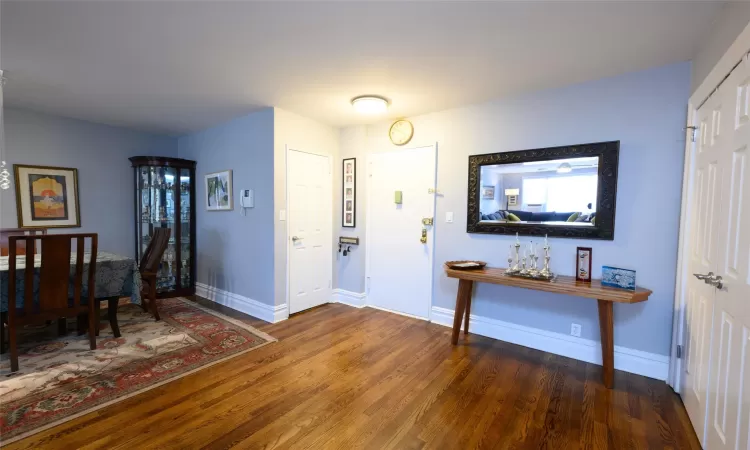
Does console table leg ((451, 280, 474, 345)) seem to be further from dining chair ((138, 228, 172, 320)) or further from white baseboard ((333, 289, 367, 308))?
dining chair ((138, 228, 172, 320))

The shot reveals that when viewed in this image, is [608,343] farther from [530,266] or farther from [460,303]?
[460,303]

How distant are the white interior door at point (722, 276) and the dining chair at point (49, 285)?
150 inches

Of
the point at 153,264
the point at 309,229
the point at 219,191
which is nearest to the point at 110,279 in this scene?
the point at 153,264

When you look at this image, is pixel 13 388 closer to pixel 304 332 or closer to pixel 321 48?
pixel 304 332

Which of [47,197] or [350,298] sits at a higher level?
[47,197]

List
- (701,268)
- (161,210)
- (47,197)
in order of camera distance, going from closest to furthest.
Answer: (701,268) < (47,197) < (161,210)

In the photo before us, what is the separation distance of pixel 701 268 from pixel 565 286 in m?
0.73

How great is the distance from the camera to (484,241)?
10.2 ft

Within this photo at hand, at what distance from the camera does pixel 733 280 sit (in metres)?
1.41

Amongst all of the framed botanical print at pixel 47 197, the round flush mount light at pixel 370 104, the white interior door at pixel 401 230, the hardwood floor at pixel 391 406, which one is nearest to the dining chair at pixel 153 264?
the framed botanical print at pixel 47 197

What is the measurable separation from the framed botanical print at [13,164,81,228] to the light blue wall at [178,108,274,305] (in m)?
1.34

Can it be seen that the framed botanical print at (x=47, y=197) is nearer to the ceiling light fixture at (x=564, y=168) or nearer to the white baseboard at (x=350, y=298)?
the white baseboard at (x=350, y=298)

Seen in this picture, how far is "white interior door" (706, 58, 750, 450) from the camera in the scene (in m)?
A: 1.29

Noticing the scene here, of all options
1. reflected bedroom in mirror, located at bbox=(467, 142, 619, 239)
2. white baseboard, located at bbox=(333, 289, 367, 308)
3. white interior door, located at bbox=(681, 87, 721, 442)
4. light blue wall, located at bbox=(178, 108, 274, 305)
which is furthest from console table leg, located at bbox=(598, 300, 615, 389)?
light blue wall, located at bbox=(178, 108, 274, 305)
